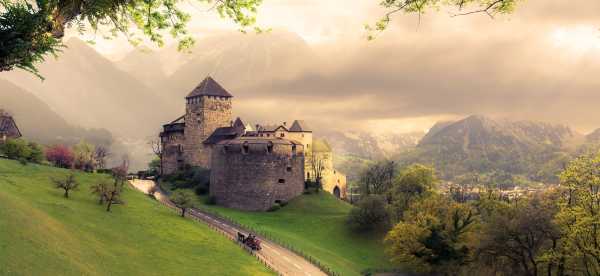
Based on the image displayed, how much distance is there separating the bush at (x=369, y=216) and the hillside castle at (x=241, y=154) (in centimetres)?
1369

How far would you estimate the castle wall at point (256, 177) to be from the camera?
7075 cm

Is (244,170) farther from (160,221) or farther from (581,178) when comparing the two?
(581,178)

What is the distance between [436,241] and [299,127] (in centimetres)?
4713

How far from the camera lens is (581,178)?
34.4m

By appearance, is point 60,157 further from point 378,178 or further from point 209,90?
point 378,178

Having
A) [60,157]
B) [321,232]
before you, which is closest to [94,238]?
[321,232]

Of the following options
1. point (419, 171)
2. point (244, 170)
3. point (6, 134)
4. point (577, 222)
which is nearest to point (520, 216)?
point (577, 222)

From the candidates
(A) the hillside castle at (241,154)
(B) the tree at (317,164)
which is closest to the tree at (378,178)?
(A) the hillside castle at (241,154)

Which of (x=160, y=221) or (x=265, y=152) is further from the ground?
(x=265, y=152)

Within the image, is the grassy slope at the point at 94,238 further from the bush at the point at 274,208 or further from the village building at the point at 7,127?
the village building at the point at 7,127

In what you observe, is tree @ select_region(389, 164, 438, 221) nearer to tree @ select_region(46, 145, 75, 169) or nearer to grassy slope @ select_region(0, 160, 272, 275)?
grassy slope @ select_region(0, 160, 272, 275)

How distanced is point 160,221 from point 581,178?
1494 inches

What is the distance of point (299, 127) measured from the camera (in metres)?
92.3

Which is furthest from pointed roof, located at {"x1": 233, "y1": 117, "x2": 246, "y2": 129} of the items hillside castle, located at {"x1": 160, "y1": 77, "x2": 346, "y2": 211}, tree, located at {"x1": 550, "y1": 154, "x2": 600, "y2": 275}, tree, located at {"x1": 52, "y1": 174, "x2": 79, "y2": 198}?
tree, located at {"x1": 550, "y1": 154, "x2": 600, "y2": 275}
